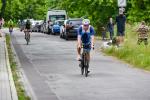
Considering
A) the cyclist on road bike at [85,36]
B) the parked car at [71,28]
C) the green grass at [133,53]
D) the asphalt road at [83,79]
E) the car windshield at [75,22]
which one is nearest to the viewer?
the asphalt road at [83,79]

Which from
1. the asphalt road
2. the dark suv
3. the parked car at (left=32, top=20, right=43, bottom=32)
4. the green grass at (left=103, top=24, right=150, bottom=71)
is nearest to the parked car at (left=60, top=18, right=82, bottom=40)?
the dark suv

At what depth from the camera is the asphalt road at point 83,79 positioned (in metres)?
14.0

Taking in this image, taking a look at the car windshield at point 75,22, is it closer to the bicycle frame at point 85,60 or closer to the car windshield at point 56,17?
the car windshield at point 56,17

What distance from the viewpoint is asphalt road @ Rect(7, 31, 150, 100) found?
551 inches

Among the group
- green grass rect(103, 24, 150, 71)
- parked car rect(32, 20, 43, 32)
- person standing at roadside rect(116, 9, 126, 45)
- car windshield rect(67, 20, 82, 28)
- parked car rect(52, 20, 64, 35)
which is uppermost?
person standing at roadside rect(116, 9, 126, 45)

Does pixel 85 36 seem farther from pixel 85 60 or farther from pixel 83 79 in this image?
pixel 83 79

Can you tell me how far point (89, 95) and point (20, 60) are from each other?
1187 cm

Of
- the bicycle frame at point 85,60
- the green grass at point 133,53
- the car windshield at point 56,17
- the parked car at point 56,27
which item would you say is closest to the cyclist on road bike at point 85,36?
the bicycle frame at point 85,60

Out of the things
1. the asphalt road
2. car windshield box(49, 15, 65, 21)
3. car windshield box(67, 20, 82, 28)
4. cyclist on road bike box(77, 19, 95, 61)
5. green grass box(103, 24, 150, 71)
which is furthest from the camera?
car windshield box(49, 15, 65, 21)

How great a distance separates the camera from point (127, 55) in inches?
1021

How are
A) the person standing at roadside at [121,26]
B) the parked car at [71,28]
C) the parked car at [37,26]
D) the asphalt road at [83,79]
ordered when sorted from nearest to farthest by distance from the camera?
the asphalt road at [83,79] → the person standing at roadside at [121,26] → the parked car at [71,28] → the parked car at [37,26]

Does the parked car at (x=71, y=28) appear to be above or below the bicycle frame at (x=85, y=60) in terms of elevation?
below

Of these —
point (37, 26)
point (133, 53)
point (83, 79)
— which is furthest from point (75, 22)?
point (37, 26)

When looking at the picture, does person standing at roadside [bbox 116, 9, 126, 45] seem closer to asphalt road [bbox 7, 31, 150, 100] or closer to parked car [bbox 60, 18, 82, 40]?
asphalt road [bbox 7, 31, 150, 100]
